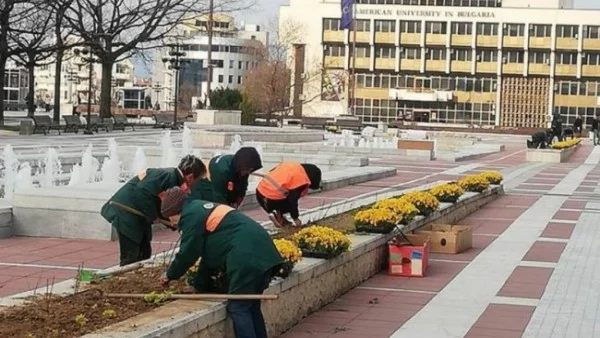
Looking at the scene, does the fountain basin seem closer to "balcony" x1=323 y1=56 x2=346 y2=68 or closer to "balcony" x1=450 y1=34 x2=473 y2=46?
"balcony" x1=450 y1=34 x2=473 y2=46

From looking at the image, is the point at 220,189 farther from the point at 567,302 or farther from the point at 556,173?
the point at 556,173

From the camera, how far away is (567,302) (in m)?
9.85

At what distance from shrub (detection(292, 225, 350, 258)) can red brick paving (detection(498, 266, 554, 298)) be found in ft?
5.99

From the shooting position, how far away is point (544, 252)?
13336mm

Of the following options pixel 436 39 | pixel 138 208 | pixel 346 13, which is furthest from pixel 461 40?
pixel 138 208

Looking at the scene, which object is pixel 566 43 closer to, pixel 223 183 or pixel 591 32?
pixel 591 32

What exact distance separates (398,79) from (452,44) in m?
6.25

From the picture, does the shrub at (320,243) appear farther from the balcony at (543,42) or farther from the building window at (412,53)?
the building window at (412,53)

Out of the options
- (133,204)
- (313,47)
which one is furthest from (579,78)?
(133,204)

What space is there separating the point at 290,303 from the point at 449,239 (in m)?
4.98

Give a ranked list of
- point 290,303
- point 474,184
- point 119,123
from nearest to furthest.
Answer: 1. point 290,303
2. point 474,184
3. point 119,123

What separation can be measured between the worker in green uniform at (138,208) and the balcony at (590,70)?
91255 millimetres

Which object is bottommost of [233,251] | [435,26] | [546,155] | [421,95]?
[546,155]

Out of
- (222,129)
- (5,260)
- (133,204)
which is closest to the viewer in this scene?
(133,204)
